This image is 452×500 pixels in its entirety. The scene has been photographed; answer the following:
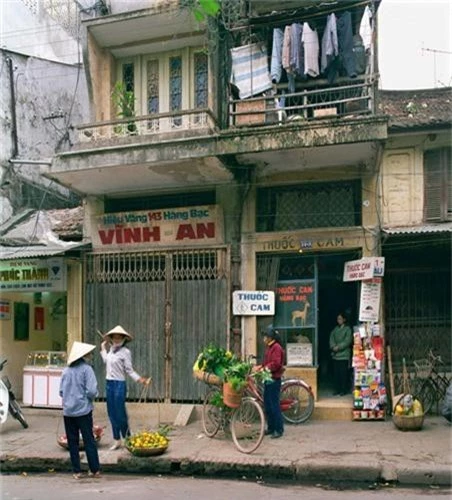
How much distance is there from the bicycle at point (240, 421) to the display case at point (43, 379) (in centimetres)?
388

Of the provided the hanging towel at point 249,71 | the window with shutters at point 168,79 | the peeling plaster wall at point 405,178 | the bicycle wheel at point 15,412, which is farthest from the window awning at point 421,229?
the bicycle wheel at point 15,412

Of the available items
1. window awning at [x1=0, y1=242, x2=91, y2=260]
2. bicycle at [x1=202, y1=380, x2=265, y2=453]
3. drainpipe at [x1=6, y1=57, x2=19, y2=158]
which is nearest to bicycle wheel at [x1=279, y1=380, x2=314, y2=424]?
bicycle at [x1=202, y1=380, x2=265, y2=453]

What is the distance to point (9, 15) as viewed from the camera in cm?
1570

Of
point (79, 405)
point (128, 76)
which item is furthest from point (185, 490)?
point (128, 76)

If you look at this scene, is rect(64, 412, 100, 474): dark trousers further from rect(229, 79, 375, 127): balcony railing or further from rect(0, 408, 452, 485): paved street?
rect(229, 79, 375, 127): balcony railing

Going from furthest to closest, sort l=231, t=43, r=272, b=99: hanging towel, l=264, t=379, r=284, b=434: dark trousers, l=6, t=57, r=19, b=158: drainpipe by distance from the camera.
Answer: l=6, t=57, r=19, b=158: drainpipe < l=231, t=43, r=272, b=99: hanging towel < l=264, t=379, r=284, b=434: dark trousers

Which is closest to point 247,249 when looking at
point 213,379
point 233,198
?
point 233,198

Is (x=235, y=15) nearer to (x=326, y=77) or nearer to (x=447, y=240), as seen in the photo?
(x=326, y=77)

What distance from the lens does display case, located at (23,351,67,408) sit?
39.7ft

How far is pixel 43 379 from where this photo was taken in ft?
40.0

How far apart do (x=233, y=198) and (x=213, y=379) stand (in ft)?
12.2

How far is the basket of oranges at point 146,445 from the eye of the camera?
8141 millimetres

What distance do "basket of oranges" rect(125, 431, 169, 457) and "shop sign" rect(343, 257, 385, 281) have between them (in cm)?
437

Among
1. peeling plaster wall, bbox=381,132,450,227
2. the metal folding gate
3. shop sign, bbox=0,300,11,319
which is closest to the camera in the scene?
peeling plaster wall, bbox=381,132,450,227
